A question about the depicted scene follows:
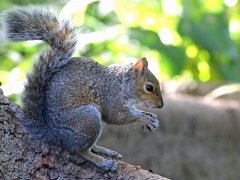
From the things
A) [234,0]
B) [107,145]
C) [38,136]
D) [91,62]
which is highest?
[234,0]

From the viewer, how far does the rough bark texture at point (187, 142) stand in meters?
2.69

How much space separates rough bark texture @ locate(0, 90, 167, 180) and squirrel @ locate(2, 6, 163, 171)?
3 centimetres

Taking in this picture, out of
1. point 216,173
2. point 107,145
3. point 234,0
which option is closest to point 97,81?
point 107,145

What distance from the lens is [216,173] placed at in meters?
2.84

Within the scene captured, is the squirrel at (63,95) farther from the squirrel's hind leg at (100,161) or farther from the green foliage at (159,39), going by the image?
the green foliage at (159,39)

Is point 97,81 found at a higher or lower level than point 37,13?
lower

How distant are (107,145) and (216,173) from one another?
73 centimetres

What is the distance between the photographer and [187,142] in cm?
285

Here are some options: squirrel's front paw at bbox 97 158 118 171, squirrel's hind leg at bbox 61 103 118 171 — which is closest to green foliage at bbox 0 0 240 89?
squirrel's hind leg at bbox 61 103 118 171

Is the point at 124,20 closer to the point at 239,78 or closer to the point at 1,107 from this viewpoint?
the point at 239,78

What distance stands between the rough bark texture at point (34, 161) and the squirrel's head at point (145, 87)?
0.34 metres

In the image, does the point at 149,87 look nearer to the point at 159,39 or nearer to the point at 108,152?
the point at 108,152

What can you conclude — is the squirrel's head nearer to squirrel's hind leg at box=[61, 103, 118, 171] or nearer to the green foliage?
squirrel's hind leg at box=[61, 103, 118, 171]

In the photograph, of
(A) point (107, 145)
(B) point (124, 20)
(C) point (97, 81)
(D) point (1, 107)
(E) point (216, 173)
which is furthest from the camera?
(B) point (124, 20)
